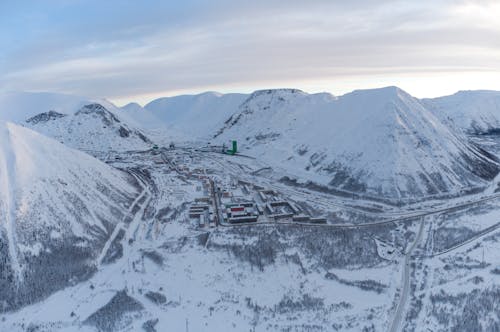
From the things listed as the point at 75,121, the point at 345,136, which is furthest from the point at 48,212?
the point at 75,121

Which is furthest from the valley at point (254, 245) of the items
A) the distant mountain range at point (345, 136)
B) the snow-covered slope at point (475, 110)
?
the snow-covered slope at point (475, 110)

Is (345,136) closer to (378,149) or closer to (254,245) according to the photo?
(378,149)

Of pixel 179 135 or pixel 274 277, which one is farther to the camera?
pixel 179 135

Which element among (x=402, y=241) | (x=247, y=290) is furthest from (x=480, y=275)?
(x=247, y=290)

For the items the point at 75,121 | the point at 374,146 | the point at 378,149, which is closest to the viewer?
the point at 378,149

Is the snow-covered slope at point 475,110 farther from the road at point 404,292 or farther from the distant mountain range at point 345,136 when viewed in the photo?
the road at point 404,292

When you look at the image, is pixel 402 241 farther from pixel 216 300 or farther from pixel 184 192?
pixel 184 192
